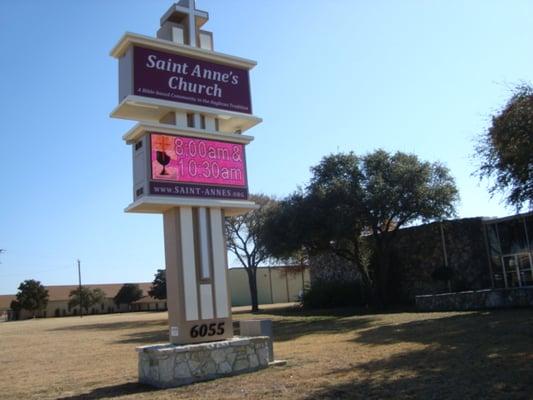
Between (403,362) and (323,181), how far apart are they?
61.3 feet

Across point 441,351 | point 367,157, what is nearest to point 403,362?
point 441,351

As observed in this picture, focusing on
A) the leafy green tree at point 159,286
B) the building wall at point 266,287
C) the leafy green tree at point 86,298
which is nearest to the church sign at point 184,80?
the building wall at point 266,287

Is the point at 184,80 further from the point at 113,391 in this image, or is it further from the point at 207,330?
the point at 113,391

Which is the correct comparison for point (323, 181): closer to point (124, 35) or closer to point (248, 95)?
point (248, 95)

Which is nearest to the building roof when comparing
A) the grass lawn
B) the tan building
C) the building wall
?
the tan building

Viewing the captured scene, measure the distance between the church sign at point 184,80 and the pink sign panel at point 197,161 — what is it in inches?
38.4

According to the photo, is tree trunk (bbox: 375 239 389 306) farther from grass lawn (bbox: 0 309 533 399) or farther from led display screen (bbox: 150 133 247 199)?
led display screen (bbox: 150 133 247 199)

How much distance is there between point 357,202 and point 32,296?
237 ft

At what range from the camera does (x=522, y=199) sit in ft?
59.9

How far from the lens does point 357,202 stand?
2767cm

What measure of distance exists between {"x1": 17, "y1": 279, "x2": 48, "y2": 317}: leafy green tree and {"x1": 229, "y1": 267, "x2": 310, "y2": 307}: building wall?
35211 mm

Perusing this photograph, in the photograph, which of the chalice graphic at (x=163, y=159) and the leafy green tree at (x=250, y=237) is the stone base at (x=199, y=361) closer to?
the chalice graphic at (x=163, y=159)

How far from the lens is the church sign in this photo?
39.1 feet

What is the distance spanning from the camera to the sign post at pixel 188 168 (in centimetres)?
1145
